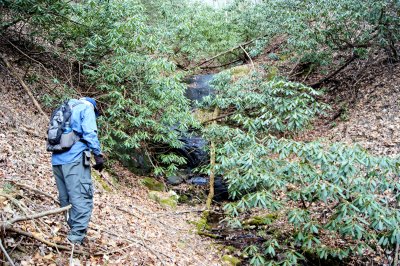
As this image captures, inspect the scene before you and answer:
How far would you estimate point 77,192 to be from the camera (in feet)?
12.1

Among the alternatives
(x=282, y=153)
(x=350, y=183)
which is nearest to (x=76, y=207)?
(x=282, y=153)

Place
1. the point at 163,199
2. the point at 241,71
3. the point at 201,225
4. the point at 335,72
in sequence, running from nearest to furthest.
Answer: the point at 201,225 → the point at 163,199 → the point at 335,72 → the point at 241,71

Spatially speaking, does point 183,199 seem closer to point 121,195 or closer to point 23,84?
point 121,195

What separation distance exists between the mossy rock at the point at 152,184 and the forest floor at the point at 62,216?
0.24 metres

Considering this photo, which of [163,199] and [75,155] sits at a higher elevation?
[75,155]

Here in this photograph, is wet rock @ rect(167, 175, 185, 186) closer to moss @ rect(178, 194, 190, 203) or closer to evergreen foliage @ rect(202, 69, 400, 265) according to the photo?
moss @ rect(178, 194, 190, 203)

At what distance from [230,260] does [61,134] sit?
4.34 metres

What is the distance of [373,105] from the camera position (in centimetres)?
1066

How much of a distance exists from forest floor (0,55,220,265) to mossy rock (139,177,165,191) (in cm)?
24

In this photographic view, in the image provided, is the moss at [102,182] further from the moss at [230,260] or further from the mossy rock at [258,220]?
the mossy rock at [258,220]

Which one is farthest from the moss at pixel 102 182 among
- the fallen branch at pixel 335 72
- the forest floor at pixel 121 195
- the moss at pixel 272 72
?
the fallen branch at pixel 335 72

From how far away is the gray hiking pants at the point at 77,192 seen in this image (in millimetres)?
3668

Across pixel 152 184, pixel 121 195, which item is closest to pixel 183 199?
pixel 152 184

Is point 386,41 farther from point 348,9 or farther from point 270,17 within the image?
point 270,17
